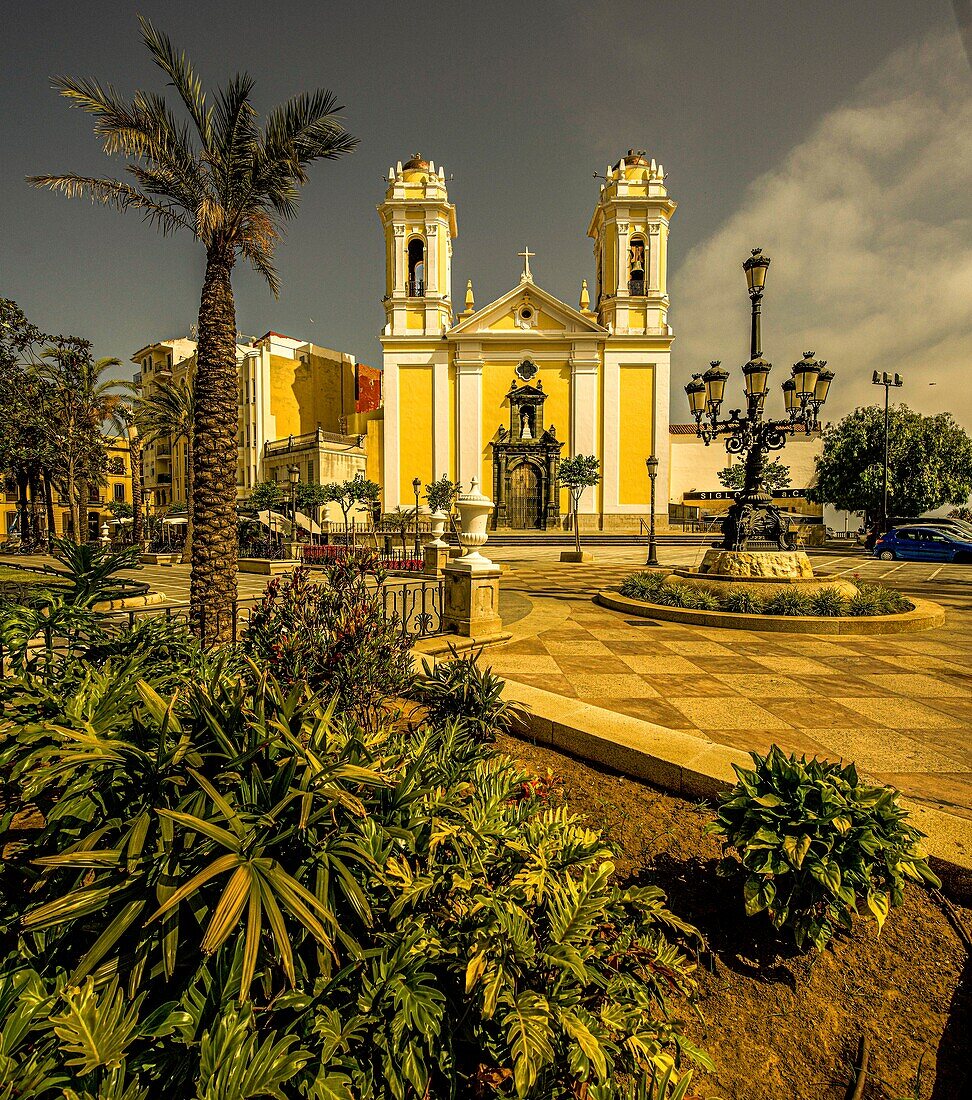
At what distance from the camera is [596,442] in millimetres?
37875

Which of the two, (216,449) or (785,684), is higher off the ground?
(216,449)

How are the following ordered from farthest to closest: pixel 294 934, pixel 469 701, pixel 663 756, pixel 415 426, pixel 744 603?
pixel 415 426 → pixel 744 603 → pixel 469 701 → pixel 663 756 → pixel 294 934

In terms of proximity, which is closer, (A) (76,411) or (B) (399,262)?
(A) (76,411)

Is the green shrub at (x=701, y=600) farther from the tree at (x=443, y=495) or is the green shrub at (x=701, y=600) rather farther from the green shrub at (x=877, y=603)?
the tree at (x=443, y=495)

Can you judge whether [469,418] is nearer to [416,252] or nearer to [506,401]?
[506,401]

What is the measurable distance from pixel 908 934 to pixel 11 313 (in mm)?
29068

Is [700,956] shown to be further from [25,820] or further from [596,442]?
[596,442]

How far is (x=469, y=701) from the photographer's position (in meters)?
3.74

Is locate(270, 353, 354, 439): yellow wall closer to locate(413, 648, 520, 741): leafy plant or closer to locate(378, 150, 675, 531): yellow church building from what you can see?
locate(378, 150, 675, 531): yellow church building

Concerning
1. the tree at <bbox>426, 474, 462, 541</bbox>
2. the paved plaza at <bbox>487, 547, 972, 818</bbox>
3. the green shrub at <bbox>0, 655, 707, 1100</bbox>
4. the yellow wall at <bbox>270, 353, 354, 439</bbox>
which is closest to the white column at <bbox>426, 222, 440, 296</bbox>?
the tree at <bbox>426, 474, 462, 541</bbox>

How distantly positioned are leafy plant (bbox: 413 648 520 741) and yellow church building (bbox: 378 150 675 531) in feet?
112

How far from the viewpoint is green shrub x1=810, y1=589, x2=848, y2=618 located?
8.12 meters

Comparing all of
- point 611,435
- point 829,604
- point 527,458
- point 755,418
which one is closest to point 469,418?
point 527,458

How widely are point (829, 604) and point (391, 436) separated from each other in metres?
32.5
